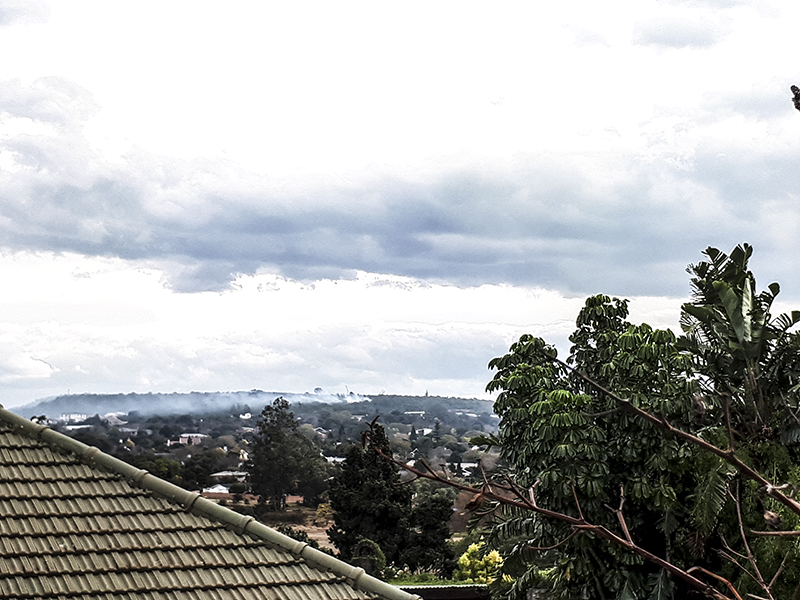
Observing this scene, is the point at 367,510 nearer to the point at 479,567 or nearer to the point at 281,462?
the point at 479,567

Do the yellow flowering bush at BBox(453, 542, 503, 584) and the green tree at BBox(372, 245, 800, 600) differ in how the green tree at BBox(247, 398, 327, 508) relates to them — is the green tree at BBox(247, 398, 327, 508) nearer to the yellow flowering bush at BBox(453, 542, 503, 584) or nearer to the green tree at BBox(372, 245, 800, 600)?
the yellow flowering bush at BBox(453, 542, 503, 584)

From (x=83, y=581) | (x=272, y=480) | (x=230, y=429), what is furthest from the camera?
(x=230, y=429)

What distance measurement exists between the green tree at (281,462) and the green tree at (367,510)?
7266mm

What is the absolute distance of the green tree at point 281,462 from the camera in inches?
1054

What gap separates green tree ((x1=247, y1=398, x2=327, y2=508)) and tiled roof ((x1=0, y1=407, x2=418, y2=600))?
22179 millimetres

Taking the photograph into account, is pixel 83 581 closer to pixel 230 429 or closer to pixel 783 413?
pixel 783 413

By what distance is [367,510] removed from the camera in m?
19.5

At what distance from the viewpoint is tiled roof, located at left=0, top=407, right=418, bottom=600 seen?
4.07 metres

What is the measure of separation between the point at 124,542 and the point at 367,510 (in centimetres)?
1557

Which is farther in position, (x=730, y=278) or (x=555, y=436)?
(x=730, y=278)

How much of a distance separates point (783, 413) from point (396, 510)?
406 inches

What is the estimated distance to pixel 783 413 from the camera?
1146 centimetres

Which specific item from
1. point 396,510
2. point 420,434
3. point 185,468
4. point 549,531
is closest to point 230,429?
point 420,434

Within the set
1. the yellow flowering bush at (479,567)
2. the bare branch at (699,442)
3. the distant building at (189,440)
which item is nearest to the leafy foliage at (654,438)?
the yellow flowering bush at (479,567)
